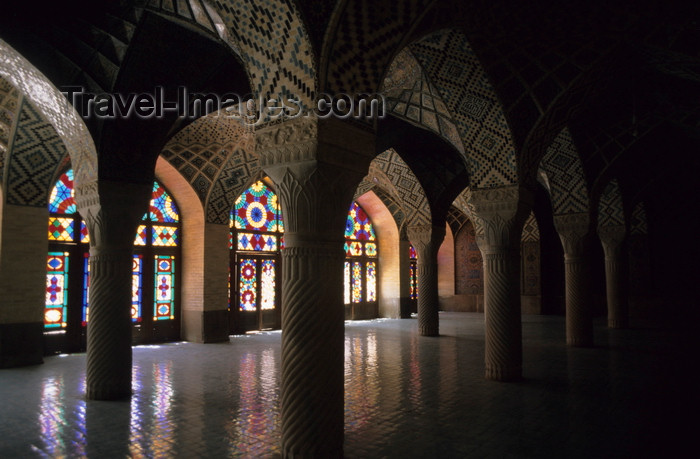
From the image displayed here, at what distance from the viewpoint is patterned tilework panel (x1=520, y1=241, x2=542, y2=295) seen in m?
17.8

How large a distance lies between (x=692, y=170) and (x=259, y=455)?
14.8 meters

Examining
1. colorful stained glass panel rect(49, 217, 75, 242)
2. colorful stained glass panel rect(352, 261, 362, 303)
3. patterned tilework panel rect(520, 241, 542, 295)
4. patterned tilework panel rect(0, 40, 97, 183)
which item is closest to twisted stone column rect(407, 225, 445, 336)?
colorful stained glass panel rect(352, 261, 362, 303)

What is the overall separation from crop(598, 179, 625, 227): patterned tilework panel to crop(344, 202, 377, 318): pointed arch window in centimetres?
695

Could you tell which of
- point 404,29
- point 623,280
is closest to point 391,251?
point 623,280

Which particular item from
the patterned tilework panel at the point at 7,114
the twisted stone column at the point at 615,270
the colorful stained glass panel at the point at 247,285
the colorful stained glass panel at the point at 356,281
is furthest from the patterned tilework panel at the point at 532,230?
the patterned tilework panel at the point at 7,114

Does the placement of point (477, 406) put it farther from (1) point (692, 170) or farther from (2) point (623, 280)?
(1) point (692, 170)

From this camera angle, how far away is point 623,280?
12945mm

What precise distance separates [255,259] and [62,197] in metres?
4.75

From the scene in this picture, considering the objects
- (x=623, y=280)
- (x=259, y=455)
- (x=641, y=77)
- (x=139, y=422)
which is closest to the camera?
(x=259, y=455)

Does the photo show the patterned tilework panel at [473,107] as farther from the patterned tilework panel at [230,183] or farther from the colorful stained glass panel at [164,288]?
the colorful stained glass panel at [164,288]

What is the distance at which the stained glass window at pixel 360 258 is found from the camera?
1612cm

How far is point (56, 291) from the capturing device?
9.53 metres

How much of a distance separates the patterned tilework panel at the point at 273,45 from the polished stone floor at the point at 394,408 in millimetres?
2890

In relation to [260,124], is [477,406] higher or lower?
lower
